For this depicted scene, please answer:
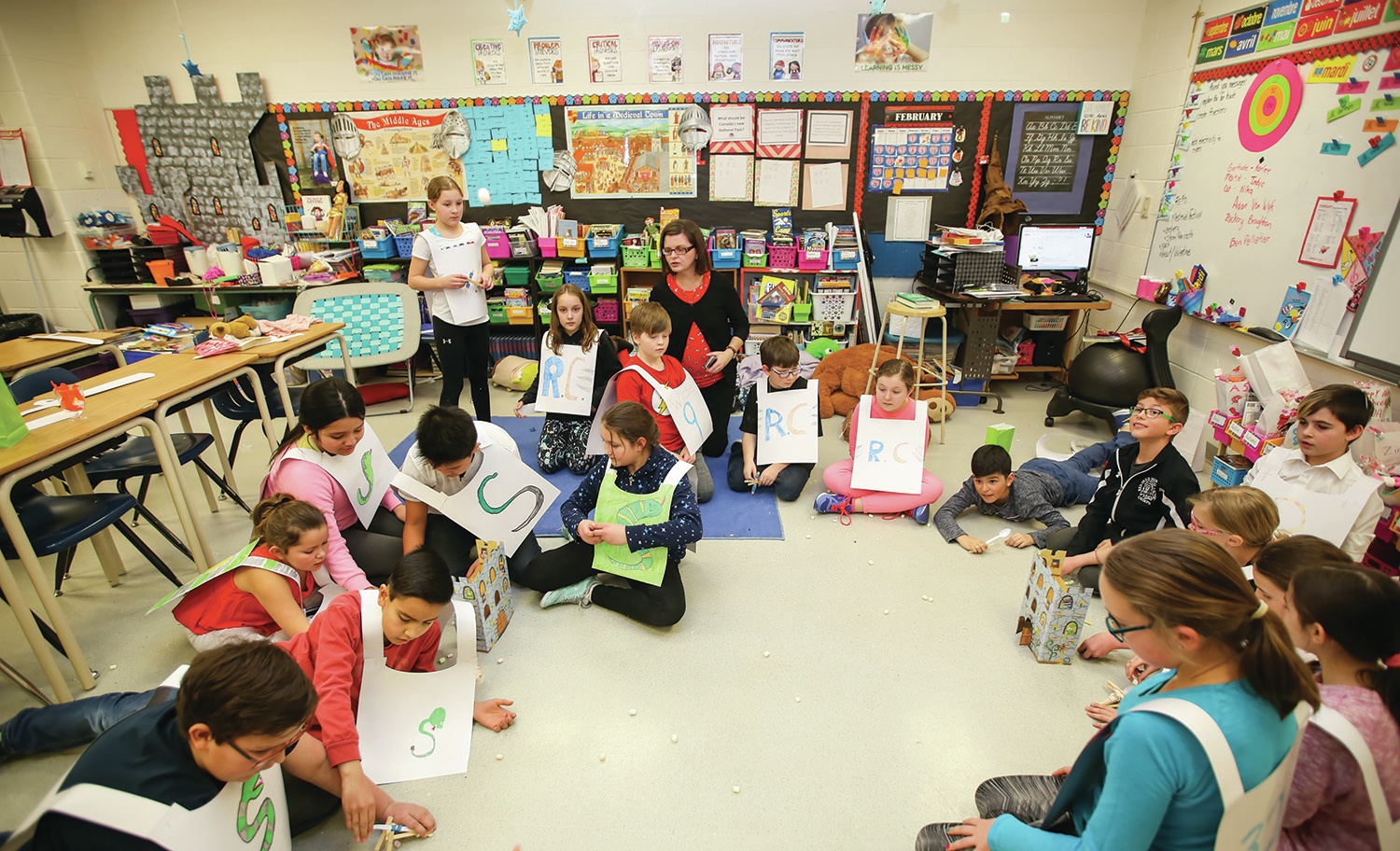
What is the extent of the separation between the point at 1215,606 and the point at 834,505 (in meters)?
2.18

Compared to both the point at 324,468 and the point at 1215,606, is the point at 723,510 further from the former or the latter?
the point at 1215,606

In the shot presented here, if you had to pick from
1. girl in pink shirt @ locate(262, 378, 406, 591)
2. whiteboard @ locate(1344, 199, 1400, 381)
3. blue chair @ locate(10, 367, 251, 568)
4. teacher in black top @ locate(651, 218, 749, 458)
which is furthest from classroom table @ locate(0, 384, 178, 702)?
whiteboard @ locate(1344, 199, 1400, 381)

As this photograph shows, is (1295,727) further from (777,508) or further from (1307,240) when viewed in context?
(1307,240)

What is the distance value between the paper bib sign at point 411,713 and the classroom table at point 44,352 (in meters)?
2.43

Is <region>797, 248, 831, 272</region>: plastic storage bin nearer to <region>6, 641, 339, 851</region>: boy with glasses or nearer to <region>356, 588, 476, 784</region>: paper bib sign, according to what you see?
<region>356, 588, 476, 784</region>: paper bib sign

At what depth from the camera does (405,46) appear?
4.80 metres

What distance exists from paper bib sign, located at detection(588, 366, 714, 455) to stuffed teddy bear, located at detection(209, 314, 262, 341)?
1.87 meters

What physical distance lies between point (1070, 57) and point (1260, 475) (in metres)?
3.45

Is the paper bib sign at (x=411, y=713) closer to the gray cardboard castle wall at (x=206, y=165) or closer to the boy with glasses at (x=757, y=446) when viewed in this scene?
the boy with glasses at (x=757, y=446)

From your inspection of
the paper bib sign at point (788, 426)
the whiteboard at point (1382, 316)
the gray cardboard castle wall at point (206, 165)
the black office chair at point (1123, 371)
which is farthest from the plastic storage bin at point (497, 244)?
the whiteboard at point (1382, 316)

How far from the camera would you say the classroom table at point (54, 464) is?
1.89 meters

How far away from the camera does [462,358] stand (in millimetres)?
3760

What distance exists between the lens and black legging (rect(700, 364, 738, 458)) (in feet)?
12.3

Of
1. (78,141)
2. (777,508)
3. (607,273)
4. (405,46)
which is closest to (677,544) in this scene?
(777,508)
